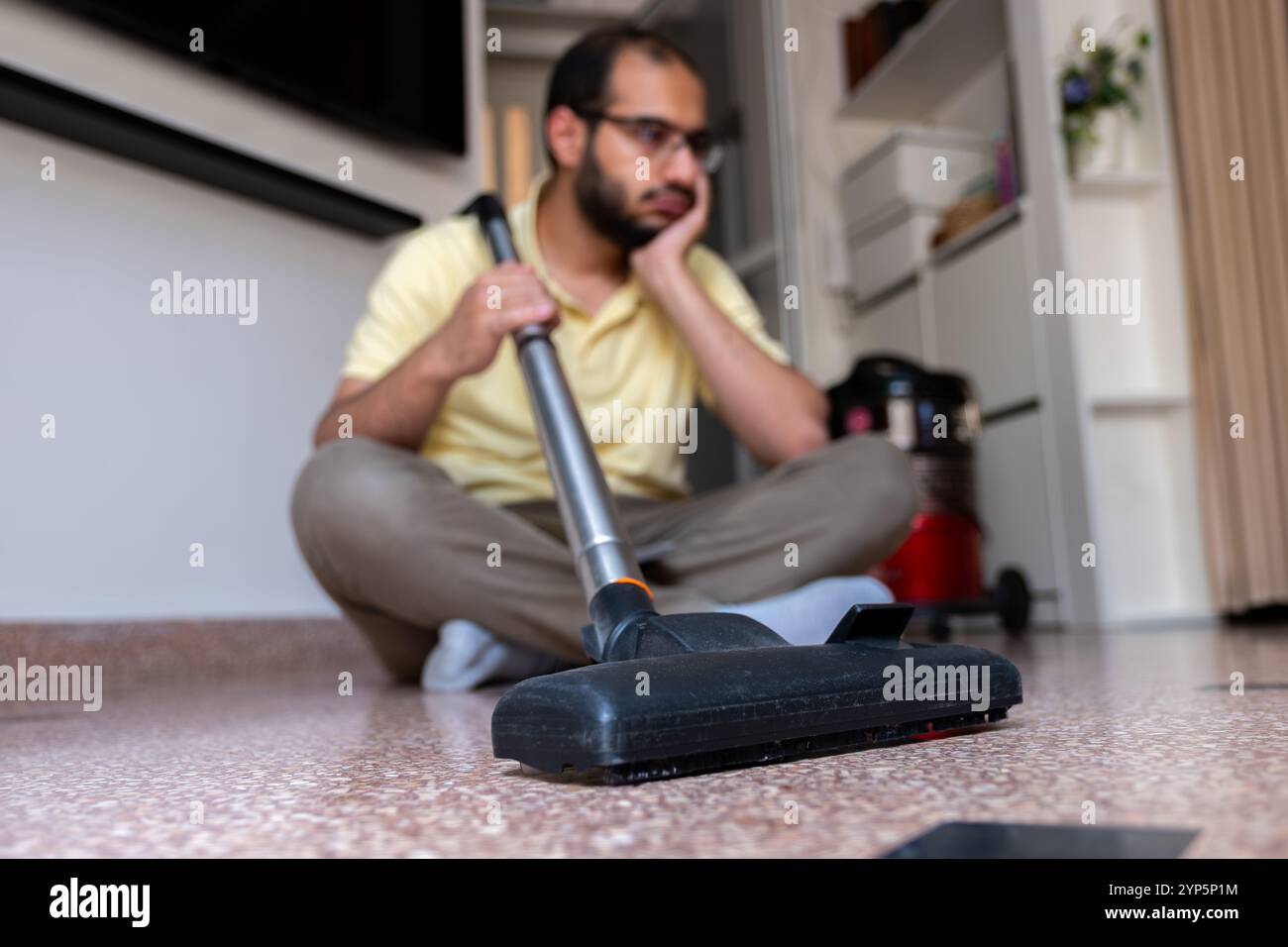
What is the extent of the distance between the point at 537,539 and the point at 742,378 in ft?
1.12

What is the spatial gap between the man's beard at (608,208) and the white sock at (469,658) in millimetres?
522

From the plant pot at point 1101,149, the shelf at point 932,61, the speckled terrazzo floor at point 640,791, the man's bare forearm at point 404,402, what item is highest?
the shelf at point 932,61

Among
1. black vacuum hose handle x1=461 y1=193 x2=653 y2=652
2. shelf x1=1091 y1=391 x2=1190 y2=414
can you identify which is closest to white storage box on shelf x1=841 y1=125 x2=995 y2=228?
shelf x1=1091 y1=391 x2=1190 y2=414

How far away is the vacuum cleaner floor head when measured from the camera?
455 mm

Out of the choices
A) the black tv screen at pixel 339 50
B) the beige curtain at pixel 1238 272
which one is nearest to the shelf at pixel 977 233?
the beige curtain at pixel 1238 272

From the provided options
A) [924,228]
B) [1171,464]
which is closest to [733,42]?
[924,228]

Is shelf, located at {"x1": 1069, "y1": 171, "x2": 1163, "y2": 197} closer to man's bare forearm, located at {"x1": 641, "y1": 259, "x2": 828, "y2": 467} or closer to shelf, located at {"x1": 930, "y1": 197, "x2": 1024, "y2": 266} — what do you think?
shelf, located at {"x1": 930, "y1": 197, "x2": 1024, "y2": 266}

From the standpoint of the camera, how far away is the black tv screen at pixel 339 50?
1749 mm

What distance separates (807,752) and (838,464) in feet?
2.30

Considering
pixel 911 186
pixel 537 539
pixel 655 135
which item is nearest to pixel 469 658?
pixel 537 539

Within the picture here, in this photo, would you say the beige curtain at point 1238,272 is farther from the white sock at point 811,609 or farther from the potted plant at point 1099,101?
the white sock at point 811,609

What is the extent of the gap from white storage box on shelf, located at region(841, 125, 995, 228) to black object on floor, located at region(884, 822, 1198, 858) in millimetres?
2709

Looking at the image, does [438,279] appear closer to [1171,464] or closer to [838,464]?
[838,464]

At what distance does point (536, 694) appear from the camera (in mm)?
482
